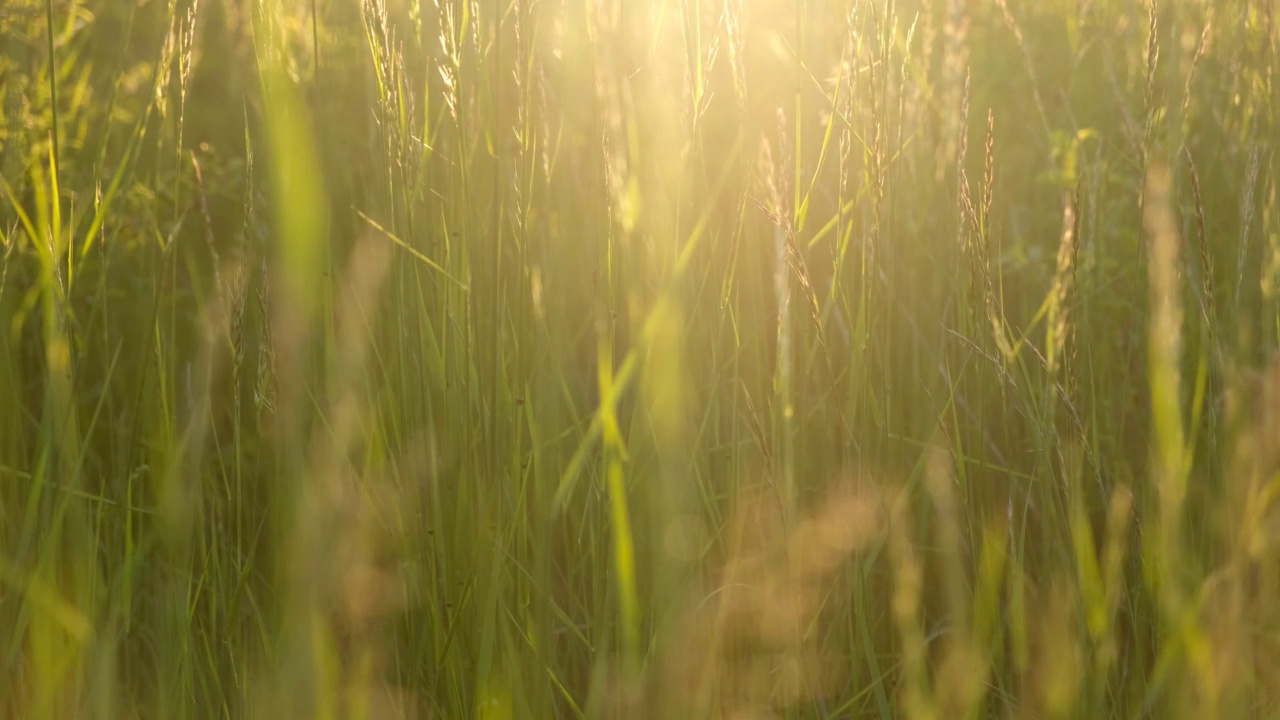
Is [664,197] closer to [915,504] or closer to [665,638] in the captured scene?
[665,638]

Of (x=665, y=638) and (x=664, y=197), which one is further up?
(x=664, y=197)

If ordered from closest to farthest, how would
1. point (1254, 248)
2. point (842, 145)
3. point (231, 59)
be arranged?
point (842, 145), point (1254, 248), point (231, 59)

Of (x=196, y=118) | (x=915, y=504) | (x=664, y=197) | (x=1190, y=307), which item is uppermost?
(x=196, y=118)

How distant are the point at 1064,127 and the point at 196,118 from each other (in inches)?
70.2

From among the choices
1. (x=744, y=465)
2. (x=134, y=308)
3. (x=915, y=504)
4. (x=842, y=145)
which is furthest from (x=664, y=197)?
(x=134, y=308)

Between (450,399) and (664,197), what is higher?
(664,197)

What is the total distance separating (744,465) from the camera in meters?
1.26

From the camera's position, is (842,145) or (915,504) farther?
(915,504)

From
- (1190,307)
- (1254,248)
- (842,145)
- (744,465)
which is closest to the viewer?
(842,145)

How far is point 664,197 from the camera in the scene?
43.1 inches

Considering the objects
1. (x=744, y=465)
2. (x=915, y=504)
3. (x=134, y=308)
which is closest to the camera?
(x=744, y=465)

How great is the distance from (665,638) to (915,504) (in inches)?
20.4

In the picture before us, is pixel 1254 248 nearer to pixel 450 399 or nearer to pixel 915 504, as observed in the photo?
pixel 915 504

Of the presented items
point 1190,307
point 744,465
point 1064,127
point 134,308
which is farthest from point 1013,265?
point 134,308
